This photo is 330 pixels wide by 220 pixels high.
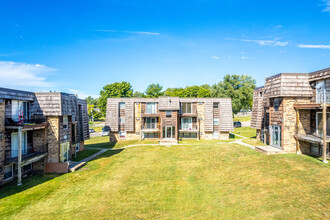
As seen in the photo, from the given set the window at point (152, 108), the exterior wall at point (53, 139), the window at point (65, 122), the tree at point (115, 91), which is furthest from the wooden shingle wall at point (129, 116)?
the tree at point (115, 91)

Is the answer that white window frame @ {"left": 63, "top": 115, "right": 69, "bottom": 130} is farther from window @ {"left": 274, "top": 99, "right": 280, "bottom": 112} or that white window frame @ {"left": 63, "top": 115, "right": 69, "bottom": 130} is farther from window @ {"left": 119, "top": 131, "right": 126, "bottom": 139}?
window @ {"left": 274, "top": 99, "right": 280, "bottom": 112}

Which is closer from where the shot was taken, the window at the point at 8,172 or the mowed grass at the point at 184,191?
the mowed grass at the point at 184,191

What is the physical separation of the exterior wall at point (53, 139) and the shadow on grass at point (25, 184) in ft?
5.45

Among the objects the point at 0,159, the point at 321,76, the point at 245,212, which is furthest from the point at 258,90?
the point at 0,159

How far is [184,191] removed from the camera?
11664mm

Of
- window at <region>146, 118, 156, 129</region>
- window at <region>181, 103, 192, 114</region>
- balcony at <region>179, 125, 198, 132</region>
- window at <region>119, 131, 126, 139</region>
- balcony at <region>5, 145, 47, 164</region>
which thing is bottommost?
window at <region>119, 131, 126, 139</region>

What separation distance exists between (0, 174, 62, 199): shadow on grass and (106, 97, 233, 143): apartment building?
15.5 metres

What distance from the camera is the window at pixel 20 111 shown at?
14.4m

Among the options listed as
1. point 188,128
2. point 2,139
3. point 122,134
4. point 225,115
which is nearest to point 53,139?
point 2,139

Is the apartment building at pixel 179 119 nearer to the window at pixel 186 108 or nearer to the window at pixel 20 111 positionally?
the window at pixel 186 108

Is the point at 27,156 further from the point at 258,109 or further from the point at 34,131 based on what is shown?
the point at 258,109

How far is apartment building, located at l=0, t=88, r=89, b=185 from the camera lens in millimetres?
13367

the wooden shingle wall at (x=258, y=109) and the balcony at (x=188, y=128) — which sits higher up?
the wooden shingle wall at (x=258, y=109)

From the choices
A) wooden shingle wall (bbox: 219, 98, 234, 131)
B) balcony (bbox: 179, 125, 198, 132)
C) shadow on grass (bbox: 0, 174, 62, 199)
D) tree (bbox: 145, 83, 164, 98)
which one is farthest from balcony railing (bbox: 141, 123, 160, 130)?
tree (bbox: 145, 83, 164, 98)
